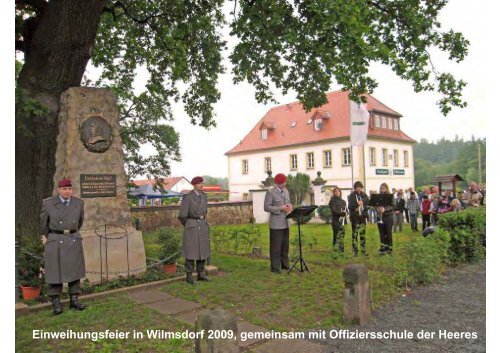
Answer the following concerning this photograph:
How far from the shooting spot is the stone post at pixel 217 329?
339 centimetres

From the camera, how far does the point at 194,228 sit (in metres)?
7.99

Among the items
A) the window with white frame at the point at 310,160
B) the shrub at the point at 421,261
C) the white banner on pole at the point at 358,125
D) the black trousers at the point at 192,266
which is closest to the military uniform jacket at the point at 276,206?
the black trousers at the point at 192,266

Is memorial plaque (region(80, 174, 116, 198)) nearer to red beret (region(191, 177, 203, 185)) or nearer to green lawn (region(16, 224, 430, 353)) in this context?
red beret (region(191, 177, 203, 185))

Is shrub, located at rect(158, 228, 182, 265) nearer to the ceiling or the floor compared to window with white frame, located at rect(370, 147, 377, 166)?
nearer to the floor

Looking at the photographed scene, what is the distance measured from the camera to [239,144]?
1882 inches

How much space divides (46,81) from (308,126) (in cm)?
3405

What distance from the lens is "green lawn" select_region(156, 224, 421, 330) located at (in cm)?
578

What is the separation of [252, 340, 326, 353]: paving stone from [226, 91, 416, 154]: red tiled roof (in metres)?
30.9

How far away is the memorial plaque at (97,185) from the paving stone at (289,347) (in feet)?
15.5

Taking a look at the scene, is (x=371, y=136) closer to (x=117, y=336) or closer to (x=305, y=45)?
(x=305, y=45)

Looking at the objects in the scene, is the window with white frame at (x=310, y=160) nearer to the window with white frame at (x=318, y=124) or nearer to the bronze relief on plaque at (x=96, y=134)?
the window with white frame at (x=318, y=124)

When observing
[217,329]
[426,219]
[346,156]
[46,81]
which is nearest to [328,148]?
[346,156]

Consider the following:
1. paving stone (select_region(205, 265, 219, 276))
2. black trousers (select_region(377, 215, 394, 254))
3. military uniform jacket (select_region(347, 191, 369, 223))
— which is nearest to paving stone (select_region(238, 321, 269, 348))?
paving stone (select_region(205, 265, 219, 276))

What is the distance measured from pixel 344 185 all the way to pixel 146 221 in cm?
2099
